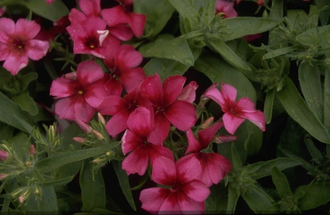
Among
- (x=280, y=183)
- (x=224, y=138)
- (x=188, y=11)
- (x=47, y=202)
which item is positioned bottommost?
(x=47, y=202)

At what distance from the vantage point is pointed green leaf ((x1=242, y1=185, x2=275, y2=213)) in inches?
44.6

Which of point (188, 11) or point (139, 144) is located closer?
point (139, 144)

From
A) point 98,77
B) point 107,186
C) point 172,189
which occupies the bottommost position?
point 107,186

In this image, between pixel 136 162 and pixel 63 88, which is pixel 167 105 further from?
pixel 63 88

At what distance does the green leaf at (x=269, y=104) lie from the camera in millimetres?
Answer: 1171

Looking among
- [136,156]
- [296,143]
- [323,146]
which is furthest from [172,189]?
[323,146]

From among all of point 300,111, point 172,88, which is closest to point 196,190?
point 172,88

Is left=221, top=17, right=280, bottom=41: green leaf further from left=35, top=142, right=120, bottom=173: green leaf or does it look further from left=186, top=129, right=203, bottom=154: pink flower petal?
left=35, top=142, right=120, bottom=173: green leaf

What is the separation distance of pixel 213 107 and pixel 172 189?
12.8 inches

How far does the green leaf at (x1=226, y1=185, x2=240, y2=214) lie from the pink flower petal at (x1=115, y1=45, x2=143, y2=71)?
0.48 m

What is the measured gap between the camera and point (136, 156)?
106 cm

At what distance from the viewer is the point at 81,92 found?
1243mm

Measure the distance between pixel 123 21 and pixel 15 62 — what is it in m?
0.37

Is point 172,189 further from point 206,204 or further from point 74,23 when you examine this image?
point 74,23
